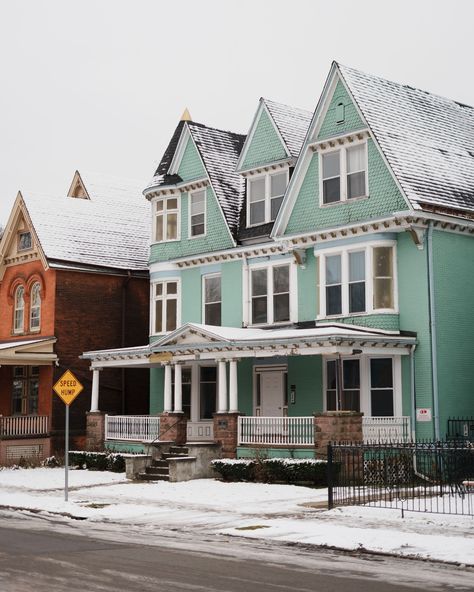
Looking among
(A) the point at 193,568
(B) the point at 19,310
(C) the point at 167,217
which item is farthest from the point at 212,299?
(A) the point at 193,568

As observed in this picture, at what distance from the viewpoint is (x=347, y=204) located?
27938 mm

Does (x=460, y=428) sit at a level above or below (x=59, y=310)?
below

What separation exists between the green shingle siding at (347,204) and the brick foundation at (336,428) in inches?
239

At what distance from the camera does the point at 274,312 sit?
30406mm

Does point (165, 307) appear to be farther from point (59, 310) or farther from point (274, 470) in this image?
point (274, 470)

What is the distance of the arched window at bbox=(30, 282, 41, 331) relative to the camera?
3631 cm

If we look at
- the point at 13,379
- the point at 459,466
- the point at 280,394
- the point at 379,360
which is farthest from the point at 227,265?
the point at 459,466

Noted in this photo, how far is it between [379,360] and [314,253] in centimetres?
412

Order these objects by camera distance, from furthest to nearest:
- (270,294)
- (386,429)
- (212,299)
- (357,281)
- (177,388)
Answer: (212,299) → (270,294) → (177,388) → (357,281) → (386,429)

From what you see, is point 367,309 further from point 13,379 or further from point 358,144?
point 13,379

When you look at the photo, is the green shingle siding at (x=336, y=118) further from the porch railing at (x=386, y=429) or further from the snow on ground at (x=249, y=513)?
the snow on ground at (x=249, y=513)

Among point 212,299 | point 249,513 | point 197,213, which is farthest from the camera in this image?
point 197,213

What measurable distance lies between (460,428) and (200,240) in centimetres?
1202

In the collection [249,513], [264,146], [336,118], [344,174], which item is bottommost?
[249,513]
